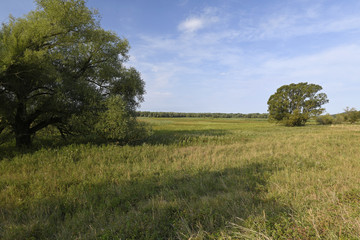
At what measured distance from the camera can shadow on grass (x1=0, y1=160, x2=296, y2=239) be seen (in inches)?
141

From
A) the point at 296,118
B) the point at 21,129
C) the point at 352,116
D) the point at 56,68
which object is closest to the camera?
the point at 21,129

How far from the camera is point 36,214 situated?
448 cm

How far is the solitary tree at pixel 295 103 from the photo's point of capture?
51.3 m

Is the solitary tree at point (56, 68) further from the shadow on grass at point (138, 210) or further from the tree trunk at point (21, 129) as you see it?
the shadow on grass at point (138, 210)

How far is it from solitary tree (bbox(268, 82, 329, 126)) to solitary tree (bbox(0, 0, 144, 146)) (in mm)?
54689

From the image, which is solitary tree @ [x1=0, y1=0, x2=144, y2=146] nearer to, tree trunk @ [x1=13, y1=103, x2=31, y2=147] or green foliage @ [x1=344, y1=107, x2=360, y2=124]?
tree trunk @ [x1=13, y1=103, x2=31, y2=147]

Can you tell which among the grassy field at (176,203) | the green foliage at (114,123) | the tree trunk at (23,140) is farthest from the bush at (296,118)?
the tree trunk at (23,140)

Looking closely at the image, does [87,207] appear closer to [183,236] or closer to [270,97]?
[183,236]

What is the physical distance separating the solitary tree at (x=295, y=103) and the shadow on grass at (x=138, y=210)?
56.7 m

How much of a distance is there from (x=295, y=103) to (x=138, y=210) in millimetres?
65538

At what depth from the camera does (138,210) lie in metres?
4.52

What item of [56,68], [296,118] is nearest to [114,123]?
[56,68]

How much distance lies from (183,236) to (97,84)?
16.0 meters

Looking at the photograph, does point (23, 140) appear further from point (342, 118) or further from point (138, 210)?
point (342, 118)
